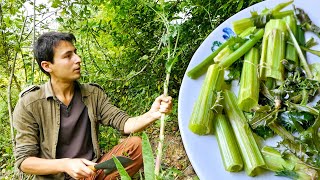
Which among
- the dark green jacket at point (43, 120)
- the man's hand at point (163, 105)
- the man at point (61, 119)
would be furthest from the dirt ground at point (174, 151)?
the man's hand at point (163, 105)

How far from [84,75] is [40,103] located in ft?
2.28

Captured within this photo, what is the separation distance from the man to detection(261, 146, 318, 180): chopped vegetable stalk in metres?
0.78

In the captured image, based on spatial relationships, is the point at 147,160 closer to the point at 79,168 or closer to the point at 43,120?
the point at 79,168

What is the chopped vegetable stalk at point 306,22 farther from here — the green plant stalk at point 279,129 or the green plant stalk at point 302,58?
the green plant stalk at point 279,129

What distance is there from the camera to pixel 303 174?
A: 1101 millimetres

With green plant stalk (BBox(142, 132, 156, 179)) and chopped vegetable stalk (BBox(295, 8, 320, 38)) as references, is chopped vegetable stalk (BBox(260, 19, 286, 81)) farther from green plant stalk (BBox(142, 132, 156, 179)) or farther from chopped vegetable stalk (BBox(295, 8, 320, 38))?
green plant stalk (BBox(142, 132, 156, 179))

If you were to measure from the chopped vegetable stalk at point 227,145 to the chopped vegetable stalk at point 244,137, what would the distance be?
1 centimetres

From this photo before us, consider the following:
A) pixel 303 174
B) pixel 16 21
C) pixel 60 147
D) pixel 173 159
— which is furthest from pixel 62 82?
pixel 303 174

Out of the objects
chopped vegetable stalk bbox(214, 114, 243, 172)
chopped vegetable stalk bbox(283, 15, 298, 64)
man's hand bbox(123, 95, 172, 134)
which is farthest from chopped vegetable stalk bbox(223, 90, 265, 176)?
man's hand bbox(123, 95, 172, 134)

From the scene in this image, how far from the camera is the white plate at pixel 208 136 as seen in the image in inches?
47.0

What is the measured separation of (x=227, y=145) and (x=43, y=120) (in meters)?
1.11

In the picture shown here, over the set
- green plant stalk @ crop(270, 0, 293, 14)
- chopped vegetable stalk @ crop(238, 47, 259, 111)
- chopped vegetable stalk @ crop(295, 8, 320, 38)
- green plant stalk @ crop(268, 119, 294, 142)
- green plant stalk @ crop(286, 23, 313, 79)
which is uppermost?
green plant stalk @ crop(270, 0, 293, 14)

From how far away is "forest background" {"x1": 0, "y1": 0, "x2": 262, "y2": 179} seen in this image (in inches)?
91.6

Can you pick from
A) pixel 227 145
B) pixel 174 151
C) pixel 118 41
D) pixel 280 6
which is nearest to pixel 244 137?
pixel 227 145
